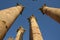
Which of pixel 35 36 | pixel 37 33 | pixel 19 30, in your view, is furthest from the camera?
pixel 19 30

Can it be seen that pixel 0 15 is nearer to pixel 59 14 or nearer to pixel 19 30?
pixel 59 14

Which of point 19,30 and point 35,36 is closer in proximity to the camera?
point 35,36

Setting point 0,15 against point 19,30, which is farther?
point 19,30

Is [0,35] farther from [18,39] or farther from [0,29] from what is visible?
[18,39]

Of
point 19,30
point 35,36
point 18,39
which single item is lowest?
point 35,36

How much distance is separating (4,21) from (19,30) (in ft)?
67.1

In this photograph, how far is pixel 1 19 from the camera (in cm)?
655

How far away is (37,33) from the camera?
15430 millimetres

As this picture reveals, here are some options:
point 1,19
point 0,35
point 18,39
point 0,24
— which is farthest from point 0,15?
point 18,39

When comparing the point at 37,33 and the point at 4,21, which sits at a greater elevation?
the point at 37,33

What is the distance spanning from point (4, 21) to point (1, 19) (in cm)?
16

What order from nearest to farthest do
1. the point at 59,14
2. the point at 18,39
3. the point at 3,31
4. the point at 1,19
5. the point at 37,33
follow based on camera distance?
the point at 3,31 < the point at 1,19 < the point at 59,14 < the point at 37,33 < the point at 18,39

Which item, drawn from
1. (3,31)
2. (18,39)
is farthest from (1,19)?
(18,39)

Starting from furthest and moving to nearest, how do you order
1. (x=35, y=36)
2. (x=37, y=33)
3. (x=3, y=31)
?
(x=37, y=33) → (x=35, y=36) → (x=3, y=31)
